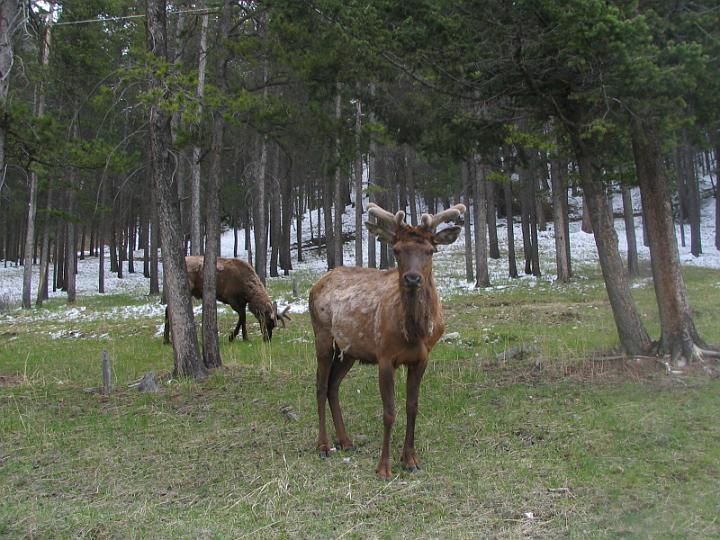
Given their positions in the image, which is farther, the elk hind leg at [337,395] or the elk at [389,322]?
the elk hind leg at [337,395]

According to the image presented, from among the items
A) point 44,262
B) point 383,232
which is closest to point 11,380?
point 383,232

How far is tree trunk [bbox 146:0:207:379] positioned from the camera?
10164 millimetres

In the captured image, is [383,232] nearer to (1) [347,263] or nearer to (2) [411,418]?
(2) [411,418]

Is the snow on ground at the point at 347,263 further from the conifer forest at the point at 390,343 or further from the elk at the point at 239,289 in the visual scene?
the conifer forest at the point at 390,343

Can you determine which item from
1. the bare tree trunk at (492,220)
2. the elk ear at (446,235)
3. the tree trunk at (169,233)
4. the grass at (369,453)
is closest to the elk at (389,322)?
the elk ear at (446,235)

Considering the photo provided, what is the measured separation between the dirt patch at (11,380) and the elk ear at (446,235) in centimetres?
766

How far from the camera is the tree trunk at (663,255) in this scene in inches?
351

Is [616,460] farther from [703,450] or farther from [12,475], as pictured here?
[12,475]

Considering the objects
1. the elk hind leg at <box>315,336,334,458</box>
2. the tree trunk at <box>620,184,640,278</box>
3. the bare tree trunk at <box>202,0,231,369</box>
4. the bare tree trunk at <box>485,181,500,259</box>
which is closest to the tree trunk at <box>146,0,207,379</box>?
the bare tree trunk at <box>202,0,231,369</box>

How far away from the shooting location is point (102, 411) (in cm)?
858

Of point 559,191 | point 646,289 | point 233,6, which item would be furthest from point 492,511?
point 559,191

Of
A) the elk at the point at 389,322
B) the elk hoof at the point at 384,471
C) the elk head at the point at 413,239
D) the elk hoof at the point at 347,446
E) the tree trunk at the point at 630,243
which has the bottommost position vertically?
the elk hoof at the point at 384,471

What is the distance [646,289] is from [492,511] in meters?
17.1

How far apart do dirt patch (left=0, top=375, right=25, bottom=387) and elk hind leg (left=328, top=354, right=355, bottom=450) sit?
595 cm
